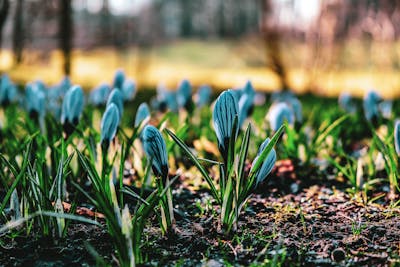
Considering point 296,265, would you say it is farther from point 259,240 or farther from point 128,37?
point 128,37

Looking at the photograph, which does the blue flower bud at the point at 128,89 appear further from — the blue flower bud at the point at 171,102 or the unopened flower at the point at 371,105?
the unopened flower at the point at 371,105

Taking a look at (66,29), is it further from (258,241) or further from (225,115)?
(258,241)

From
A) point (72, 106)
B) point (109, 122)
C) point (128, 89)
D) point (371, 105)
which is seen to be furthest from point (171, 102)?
point (109, 122)

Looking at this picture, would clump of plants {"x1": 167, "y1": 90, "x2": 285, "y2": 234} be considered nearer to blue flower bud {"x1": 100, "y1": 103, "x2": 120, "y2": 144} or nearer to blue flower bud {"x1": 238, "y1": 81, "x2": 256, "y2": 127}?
blue flower bud {"x1": 100, "y1": 103, "x2": 120, "y2": 144}

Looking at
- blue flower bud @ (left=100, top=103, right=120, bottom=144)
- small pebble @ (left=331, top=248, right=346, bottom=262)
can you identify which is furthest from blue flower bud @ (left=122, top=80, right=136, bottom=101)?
small pebble @ (left=331, top=248, right=346, bottom=262)

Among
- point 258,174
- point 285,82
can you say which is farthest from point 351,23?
point 258,174

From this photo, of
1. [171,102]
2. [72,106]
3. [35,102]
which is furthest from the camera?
[171,102]

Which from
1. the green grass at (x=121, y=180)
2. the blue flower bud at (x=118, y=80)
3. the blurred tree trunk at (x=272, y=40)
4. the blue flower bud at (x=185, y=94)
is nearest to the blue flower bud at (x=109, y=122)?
the green grass at (x=121, y=180)
